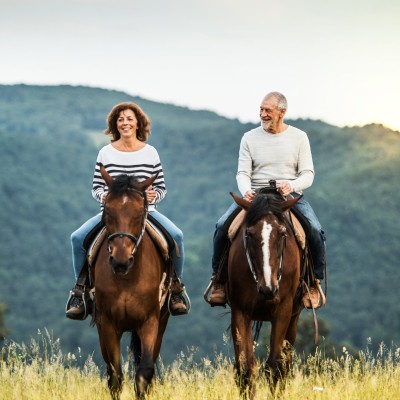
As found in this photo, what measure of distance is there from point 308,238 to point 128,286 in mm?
2390

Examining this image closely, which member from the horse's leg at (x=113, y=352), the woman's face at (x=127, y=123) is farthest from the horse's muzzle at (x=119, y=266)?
the woman's face at (x=127, y=123)

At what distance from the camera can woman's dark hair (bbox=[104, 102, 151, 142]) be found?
388 inches

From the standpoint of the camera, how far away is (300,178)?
9734 millimetres

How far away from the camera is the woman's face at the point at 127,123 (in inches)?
382

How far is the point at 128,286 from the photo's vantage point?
8586mm

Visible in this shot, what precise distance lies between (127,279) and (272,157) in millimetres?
2418

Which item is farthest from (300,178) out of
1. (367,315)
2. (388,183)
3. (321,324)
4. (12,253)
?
(388,183)

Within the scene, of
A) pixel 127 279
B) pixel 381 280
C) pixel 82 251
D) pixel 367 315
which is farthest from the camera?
pixel 381 280

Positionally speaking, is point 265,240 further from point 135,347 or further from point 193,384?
point 135,347

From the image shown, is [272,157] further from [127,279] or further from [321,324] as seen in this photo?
[321,324]

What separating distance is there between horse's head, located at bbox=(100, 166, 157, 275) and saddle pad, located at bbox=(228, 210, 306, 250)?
1.37 metres

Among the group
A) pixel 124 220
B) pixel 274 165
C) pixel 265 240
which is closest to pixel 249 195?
pixel 274 165

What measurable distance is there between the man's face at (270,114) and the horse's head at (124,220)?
212 centimetres

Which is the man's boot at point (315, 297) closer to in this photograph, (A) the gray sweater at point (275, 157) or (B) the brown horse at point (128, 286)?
(A) the gray sweater at point (275, 157)
